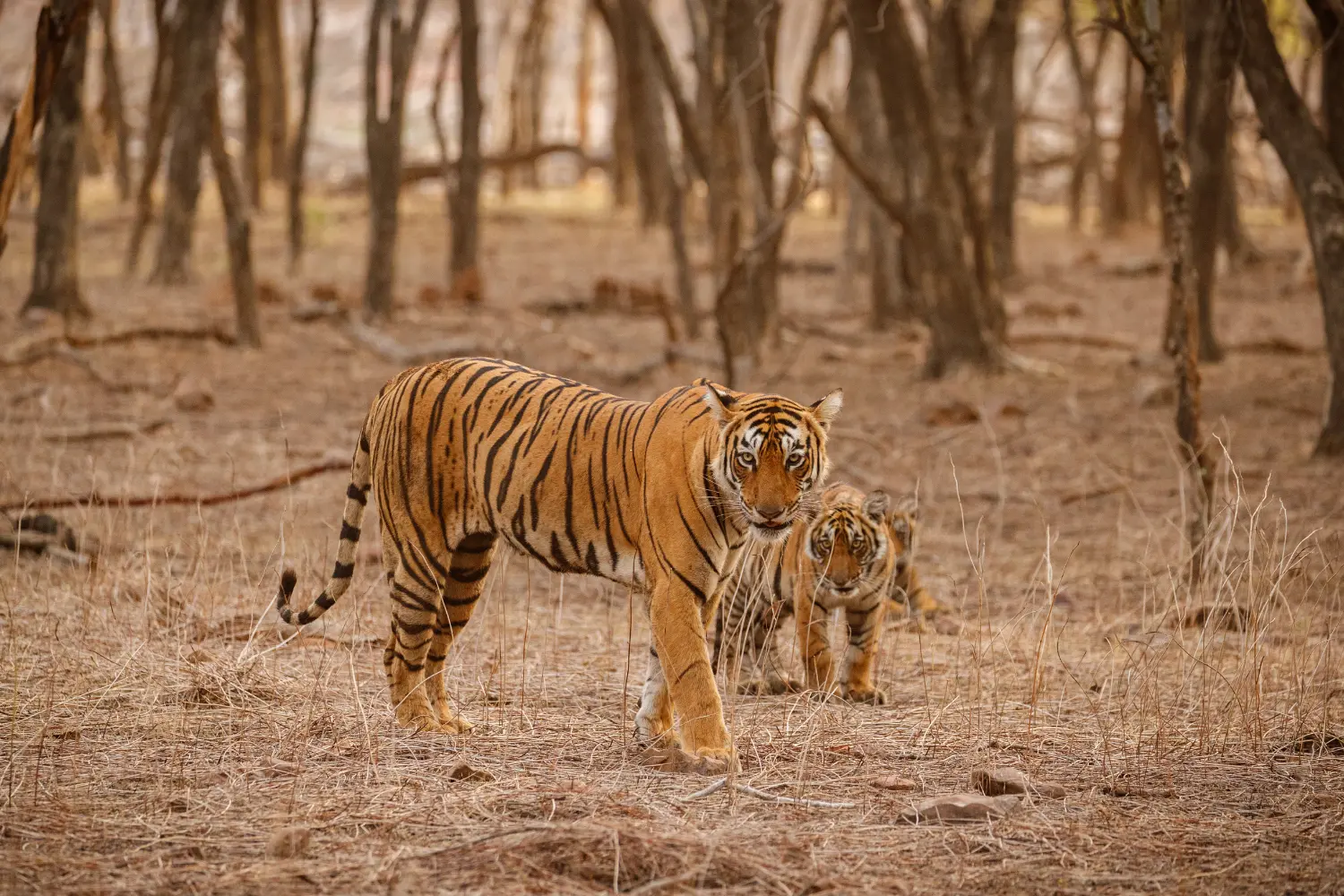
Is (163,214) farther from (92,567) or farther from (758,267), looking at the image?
(92,567)

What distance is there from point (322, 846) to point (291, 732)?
3.13 feet

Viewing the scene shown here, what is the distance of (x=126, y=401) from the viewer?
420 inches

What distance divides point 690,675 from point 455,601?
3.71 feet

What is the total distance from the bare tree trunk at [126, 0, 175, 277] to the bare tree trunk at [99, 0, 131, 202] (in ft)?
7.97

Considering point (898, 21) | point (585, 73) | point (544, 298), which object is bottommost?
point (544, 298)

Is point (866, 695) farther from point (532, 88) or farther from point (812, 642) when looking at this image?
point (532, 88)

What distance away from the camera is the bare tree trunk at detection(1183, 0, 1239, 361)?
891 cm

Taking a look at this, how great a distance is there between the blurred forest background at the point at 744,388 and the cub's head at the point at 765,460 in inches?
29.4

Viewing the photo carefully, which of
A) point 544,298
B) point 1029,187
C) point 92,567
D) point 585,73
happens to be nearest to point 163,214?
point 544,298

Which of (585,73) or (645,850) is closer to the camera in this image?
(645,850)

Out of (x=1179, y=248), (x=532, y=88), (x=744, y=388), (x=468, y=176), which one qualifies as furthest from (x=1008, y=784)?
(x=532, y=88)

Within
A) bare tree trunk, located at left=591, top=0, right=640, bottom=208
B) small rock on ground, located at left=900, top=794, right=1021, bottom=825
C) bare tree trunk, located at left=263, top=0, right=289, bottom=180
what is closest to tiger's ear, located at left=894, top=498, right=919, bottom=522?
small rock on ground, located at left=900, top=794, right=1021, bottom=825

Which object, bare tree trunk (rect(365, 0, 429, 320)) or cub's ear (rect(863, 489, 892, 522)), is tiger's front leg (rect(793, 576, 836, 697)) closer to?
cub's ear (rect(863, 489, 892, 522))

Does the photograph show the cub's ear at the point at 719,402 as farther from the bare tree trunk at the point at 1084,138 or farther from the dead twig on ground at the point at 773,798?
the bare tree trunk at the point at 1084,138
